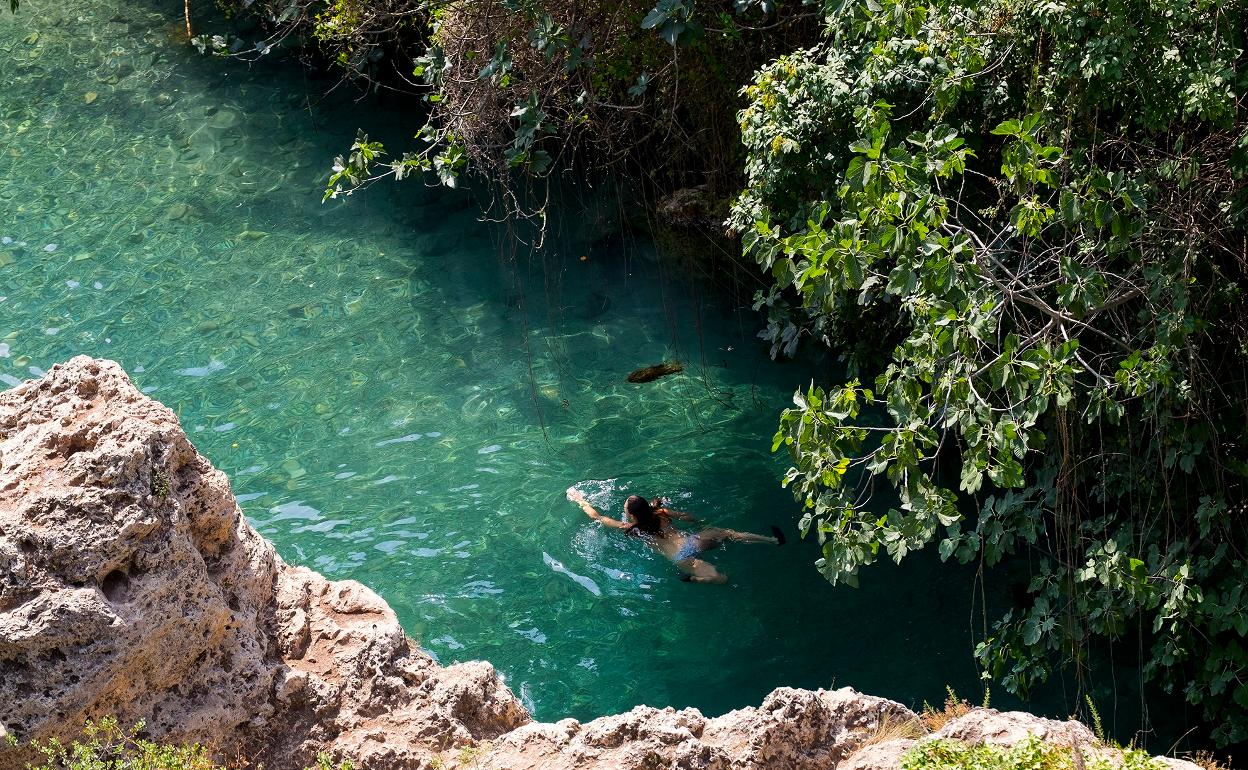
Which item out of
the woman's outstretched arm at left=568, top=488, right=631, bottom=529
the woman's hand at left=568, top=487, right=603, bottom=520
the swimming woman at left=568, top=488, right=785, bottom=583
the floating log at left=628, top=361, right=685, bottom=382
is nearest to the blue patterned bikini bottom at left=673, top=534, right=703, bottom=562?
the swimming woman at left=568, top=488, right=785, bottom=583

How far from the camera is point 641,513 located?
8.87 m

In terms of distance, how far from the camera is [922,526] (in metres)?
5.45

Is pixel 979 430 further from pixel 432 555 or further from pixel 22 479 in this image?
pixel 432 555

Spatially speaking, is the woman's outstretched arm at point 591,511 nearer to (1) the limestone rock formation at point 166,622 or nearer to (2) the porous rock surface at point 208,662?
(1) the limestone rock formation at point 166,622

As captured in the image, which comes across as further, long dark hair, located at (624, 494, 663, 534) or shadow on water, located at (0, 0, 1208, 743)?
long dark hair, located at (624, 494, 663, 534)

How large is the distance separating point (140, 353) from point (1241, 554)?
9942 millimetres

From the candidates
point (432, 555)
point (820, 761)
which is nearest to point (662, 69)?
point (432, 555)

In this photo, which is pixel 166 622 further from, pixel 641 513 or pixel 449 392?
pixel 449 392

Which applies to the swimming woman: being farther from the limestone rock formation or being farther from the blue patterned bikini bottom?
the limestone rock formation

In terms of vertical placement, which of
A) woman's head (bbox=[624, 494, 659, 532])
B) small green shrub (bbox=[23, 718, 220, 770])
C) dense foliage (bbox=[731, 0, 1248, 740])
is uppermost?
dense foliage (bbox=[731, 0, 1248, 740])

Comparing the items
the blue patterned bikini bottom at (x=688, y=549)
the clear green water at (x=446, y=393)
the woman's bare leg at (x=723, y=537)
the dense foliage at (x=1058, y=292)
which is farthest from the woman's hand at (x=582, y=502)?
the dense foliage at (x=1058, y=292)

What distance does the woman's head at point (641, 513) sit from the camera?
8.80 metres

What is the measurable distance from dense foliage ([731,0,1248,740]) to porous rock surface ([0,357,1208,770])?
101 cm

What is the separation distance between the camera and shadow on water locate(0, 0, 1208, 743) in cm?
836
